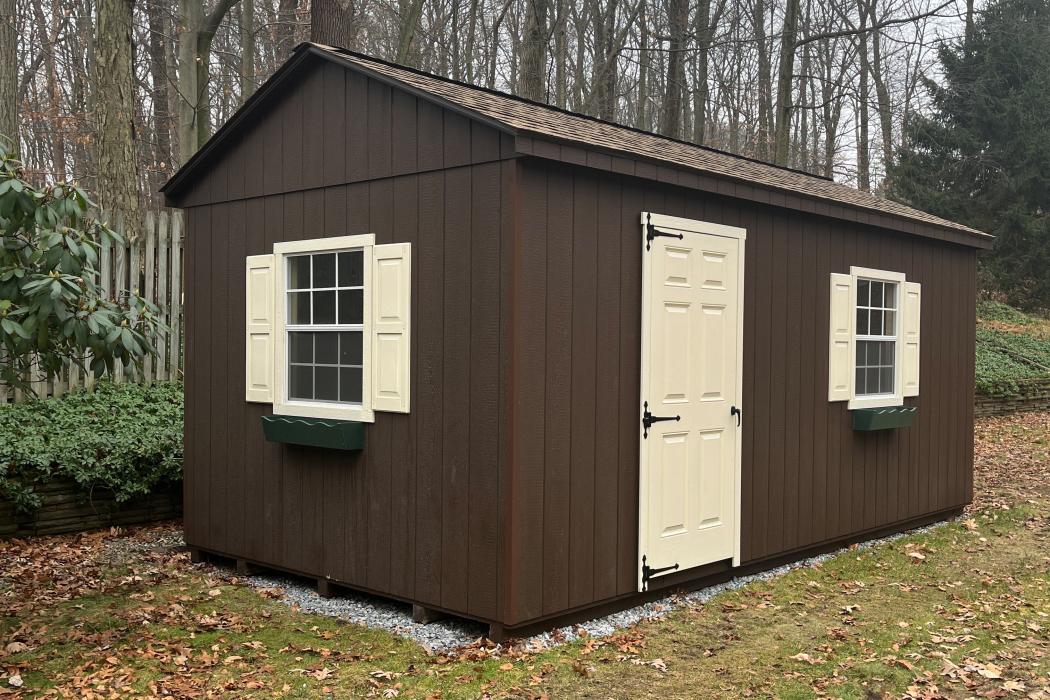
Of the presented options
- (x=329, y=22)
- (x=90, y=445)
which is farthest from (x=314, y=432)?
(x=329, y=22)

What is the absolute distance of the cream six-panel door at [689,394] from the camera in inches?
235

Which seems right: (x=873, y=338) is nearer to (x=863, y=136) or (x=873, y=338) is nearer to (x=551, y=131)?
(x=551, y=131)

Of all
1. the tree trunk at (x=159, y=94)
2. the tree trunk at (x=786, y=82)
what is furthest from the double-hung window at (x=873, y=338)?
the tree trunk at (x=159, y=94)

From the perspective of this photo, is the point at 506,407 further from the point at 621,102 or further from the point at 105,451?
the point at 621,102

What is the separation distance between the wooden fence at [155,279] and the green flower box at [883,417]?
631 centimetres

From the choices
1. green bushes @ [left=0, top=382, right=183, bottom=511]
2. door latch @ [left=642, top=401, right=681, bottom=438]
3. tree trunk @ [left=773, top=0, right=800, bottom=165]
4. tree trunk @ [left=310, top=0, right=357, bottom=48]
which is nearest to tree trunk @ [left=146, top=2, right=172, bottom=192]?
tree trunk @ [left=310, top=0, right=357, bottom=48]

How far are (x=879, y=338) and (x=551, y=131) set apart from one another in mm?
4120

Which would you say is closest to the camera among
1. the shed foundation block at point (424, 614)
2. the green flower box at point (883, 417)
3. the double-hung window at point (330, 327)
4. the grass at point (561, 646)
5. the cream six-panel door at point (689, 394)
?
the grass at point (561, 646)

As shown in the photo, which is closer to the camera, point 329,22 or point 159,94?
point 329,22

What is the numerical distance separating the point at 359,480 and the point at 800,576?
124 inches

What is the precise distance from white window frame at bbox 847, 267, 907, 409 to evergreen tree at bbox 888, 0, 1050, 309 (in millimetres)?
14906

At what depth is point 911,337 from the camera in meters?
8.47

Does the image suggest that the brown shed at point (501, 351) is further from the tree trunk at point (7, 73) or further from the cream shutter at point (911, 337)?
the tree trunk at point (7, 73)

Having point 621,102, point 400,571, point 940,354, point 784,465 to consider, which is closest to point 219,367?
point 400,571
